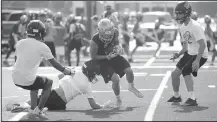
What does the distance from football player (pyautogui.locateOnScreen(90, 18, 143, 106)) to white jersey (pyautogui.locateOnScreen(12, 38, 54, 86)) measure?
5.47 ft

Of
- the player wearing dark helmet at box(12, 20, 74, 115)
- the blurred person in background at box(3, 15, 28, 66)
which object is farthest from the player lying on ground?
the blurred person in background at box(3, 15, 28, 66)

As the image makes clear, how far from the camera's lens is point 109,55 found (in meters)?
10.6

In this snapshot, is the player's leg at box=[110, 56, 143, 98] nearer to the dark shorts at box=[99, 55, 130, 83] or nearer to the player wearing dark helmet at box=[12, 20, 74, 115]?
the dark shorts at box=[99, 55, 130, 83]

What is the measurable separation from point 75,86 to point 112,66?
76 centimetres

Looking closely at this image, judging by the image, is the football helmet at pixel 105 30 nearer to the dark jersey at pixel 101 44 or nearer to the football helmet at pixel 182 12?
the dark jersey at pixel 101 44

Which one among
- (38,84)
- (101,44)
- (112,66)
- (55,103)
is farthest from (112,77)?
(38,84)

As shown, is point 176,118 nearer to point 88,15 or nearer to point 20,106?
point 20,106

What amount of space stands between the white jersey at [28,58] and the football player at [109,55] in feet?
5.47

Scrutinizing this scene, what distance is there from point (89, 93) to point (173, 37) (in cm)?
2327

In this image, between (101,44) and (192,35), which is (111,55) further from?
(192,35)

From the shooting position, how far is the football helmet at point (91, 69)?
10.8 meters


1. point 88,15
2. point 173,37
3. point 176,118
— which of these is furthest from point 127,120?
point 173,37

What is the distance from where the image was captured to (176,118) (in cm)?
911

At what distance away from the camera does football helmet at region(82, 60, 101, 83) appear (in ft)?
35.3
